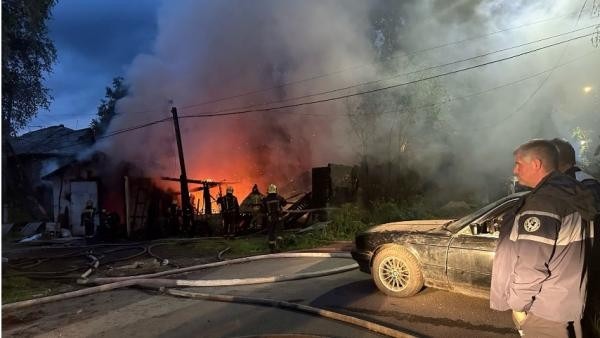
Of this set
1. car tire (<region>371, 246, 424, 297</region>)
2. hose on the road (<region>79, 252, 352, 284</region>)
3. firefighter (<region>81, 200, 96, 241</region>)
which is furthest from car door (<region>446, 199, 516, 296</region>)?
firefighter (<region>81, 200, 96, 241</region>)

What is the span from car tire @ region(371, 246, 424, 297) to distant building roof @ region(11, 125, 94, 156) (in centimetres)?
2037

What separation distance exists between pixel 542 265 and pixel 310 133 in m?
20.8

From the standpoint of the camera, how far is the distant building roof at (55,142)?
23.6 m

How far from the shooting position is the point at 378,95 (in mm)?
19031

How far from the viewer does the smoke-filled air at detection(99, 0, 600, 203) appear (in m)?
17.7

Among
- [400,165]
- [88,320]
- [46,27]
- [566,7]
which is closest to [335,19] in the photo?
[400,165]

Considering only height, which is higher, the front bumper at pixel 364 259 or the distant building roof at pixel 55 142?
the distant building roof at pixel 55 142

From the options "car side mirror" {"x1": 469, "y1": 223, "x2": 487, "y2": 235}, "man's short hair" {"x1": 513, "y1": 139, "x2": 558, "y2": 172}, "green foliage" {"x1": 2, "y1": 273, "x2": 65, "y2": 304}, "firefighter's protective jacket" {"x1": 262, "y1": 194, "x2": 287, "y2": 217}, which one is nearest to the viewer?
"man's short hair" {"x1": 513, "y1": 139, "x2": 558, "y2": 172}

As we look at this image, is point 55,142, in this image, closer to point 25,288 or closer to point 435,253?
point 25,288

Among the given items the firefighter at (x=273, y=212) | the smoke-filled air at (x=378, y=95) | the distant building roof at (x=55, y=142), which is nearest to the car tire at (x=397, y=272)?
the firefighter at (x=273, y=212)

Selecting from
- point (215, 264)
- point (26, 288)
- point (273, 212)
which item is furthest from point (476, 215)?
point (26, 288)

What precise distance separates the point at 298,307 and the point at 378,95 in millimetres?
14947

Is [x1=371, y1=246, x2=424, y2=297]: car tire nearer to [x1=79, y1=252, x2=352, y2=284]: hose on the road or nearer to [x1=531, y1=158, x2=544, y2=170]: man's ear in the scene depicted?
[x1=79, y1=252, x2=352, y2=284]: hose on the road

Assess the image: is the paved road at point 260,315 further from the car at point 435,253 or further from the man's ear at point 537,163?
the man's ear at point 537,163
